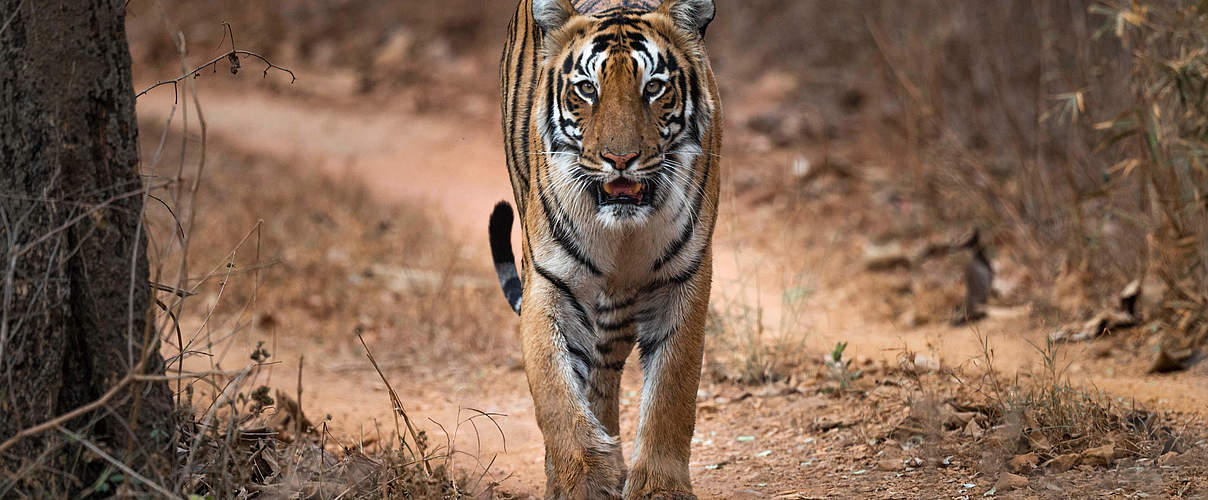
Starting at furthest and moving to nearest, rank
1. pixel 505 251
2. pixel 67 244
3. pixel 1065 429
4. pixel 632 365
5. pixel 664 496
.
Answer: pixel 632 365 → pixel 505 251 → pixel 1065 429 → pixel 664 496 → pixel 67 244

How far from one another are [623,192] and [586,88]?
340 mm

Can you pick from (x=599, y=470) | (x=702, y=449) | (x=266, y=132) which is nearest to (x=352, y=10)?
(x=266, y=132)

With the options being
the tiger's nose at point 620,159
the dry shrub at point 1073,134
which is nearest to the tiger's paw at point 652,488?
the tiger's nose at point 620,159

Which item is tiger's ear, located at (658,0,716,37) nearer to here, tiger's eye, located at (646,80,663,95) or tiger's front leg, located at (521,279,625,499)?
tiger's eye, located at (646,80,663,95)

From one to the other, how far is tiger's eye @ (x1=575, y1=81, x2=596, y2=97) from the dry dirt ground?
117 centimetres

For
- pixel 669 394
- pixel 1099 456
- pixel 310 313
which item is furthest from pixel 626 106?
pixel 310 313

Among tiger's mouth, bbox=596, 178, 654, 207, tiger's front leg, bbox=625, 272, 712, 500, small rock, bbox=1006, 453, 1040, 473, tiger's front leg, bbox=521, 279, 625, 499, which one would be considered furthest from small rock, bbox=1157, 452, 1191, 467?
tiger's mouth, bbox=596, 178, 654, 207

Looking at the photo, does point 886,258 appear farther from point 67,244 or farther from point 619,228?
point 67,244

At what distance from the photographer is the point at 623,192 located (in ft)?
10.2

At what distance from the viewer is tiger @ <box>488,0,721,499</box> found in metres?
3.09

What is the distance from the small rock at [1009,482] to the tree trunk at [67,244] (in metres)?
2.43

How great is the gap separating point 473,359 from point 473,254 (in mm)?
2036

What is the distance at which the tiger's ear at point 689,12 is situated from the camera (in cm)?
335

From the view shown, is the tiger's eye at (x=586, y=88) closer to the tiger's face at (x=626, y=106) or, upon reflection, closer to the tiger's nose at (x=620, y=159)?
the tiger's face at (x=626, y=106)
